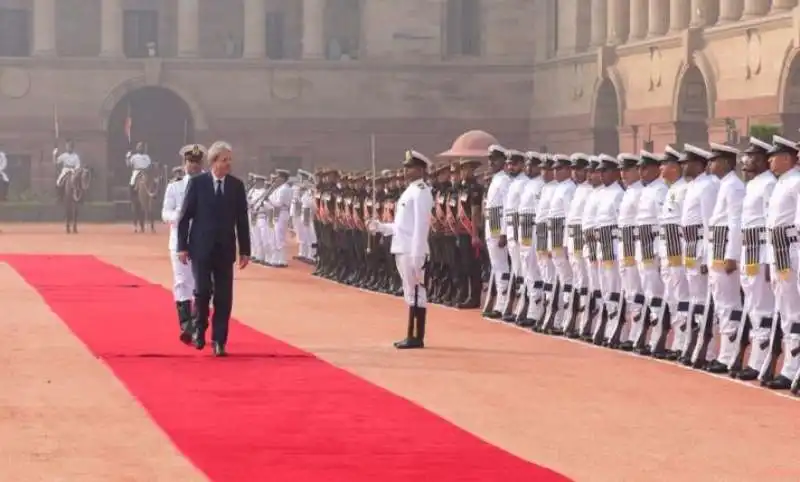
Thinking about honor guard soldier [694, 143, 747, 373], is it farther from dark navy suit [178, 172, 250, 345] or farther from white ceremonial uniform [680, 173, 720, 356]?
dark navy suit [178, 172, 250, 345]

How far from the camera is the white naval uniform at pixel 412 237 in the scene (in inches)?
994

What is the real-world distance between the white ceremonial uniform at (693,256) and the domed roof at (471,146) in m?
34.5

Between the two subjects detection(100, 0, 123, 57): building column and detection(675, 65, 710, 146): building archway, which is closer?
detection(675, 65, 710, 146): building archway

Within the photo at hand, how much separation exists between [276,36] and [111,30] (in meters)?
6.27

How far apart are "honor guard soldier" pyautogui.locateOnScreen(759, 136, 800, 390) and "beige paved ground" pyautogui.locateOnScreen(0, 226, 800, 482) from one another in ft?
1.38

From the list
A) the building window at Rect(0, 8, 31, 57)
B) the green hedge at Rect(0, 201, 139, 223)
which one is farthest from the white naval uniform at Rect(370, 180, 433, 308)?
the building window at Rect(0, 8, 31, 57)

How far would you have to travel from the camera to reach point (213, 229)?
23.6 metres

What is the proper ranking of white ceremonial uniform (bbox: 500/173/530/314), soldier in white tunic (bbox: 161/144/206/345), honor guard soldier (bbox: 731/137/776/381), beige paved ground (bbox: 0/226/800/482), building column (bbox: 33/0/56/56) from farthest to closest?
building column (bbox: 33/0/56/56) < white ceremonial uniform (bbox: 500/173/530/314) < soldier in white tunic (bbox: 161/144/206/345) < honor guard soldier (bbox: 731/137/776/381) < beige paved ground (bbox: 0/226/800/482)

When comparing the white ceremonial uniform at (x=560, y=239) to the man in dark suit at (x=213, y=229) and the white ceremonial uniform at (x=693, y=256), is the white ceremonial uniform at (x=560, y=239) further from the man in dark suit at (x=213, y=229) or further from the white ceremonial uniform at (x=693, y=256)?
the man in dark suit at (x=213, y=229)

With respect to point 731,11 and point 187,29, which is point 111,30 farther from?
point 731,11

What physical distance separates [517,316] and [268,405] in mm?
10645

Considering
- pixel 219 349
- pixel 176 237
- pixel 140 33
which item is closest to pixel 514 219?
pixel 176 237

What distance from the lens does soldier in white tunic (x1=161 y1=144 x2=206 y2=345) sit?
965 inches

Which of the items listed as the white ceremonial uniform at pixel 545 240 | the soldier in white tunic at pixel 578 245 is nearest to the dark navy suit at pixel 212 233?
the soldier in white tunic at pixel 578 245
